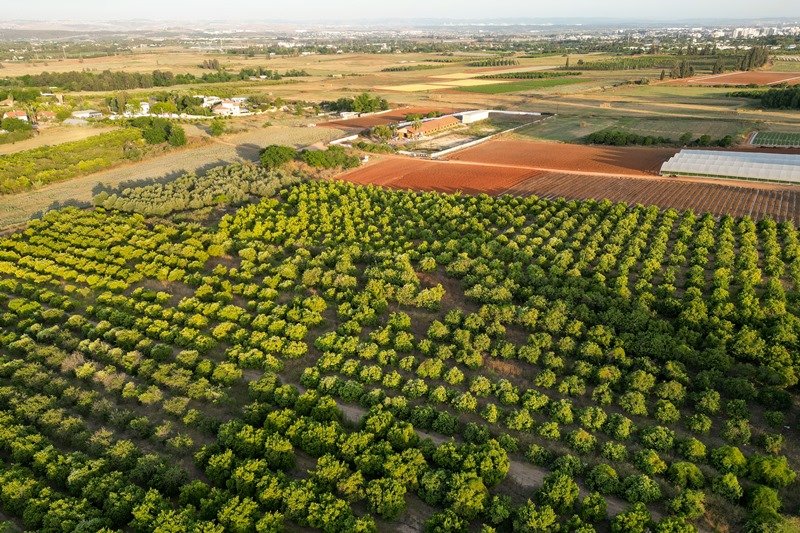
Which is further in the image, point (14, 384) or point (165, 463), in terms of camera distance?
point (14, 384)

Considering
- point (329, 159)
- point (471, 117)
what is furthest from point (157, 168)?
point (471, 117)

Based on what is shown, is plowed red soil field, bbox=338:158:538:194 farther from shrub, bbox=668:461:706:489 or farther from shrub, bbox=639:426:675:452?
shrub, bbox=668:461:706:489

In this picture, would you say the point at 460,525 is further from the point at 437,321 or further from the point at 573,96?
the point at 573,96

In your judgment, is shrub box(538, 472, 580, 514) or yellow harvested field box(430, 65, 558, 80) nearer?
shrub box(538, 472, 580, 514)

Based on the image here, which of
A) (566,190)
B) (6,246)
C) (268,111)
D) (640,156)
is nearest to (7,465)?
(6,246)

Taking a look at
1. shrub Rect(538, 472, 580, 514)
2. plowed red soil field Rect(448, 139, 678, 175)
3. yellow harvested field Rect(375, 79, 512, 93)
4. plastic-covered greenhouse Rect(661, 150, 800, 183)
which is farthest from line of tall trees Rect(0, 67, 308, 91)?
shrub Rect(538, 472, 580, 514)

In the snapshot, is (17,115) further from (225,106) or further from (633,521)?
(633,521)
